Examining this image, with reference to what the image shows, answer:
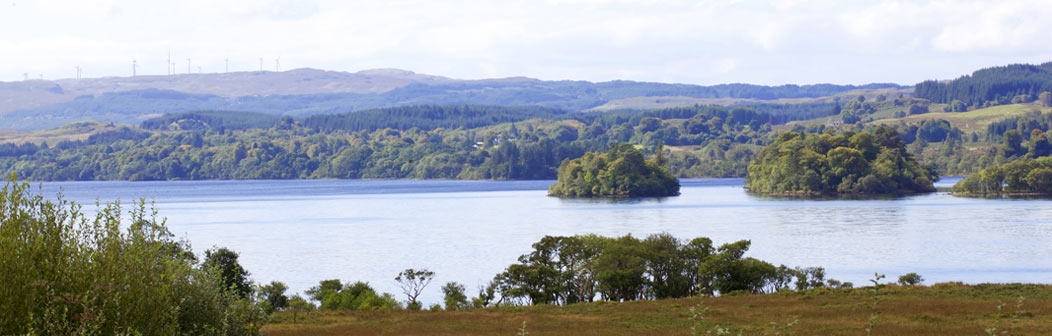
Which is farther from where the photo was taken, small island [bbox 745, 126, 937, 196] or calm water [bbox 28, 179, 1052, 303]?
small island [bbox 745, 126, 937, 196]

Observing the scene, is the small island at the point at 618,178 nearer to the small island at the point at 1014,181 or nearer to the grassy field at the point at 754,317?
the small island at the point at 1014,181

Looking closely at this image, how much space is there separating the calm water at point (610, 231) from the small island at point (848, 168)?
26.3 feet

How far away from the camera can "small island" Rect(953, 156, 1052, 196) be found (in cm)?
16050

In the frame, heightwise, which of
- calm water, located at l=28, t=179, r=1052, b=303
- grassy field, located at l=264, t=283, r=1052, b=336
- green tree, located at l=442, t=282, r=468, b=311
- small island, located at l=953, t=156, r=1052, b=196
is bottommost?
calm water, located at l=28, t=179, r=1052, b=303

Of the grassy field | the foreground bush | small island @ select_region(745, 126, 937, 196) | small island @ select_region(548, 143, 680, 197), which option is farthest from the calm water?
the foreground bush

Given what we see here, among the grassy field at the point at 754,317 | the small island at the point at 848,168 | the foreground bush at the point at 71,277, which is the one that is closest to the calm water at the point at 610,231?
the small island at the point at 848,168

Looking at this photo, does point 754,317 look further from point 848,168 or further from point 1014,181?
point 848,168

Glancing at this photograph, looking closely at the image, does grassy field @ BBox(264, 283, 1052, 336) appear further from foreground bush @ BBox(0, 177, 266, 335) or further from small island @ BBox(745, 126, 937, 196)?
small island @ BBox(745, 126, 937, 196)

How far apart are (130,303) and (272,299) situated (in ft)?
117

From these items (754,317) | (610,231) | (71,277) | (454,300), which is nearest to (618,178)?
(610,231)

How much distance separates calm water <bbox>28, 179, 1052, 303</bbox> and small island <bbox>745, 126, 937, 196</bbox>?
26.3 ft

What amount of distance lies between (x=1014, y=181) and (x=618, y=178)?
228 feet

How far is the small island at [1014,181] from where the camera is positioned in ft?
527

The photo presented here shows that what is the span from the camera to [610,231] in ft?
356
